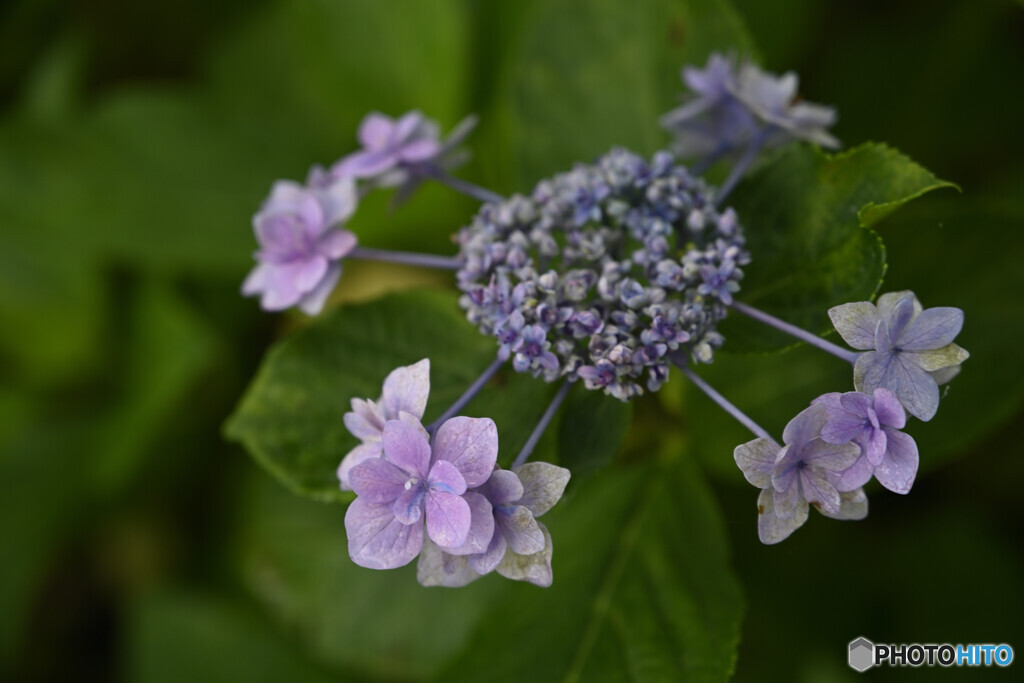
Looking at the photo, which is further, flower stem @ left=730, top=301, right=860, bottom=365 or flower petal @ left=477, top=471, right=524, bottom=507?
flower stem @ left=730, top=301, right=860, bottom=365

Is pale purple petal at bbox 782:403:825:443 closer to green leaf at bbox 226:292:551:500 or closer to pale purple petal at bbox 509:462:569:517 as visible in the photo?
pale purple petal at bbox 509:462:569:517

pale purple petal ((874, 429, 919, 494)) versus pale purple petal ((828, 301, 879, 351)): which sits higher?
pale purple petal ((828, 301, 879, 351))

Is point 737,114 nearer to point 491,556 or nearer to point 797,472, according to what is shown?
point 797,472

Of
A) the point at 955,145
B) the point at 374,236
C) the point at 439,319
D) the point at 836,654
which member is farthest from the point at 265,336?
the point at 955,145

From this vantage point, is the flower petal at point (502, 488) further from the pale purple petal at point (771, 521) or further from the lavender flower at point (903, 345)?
the lavender flower at point (903, 345)

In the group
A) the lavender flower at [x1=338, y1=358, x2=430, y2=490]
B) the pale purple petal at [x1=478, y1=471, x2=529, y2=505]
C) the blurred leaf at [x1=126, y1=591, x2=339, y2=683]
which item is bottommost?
the blurred leaf at [x1=126, y1=591, x2=339, y2=683]

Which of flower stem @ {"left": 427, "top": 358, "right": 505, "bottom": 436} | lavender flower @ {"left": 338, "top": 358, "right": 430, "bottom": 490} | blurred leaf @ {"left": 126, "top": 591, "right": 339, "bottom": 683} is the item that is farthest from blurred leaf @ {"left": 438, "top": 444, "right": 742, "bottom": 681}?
blurred leaf @ {"left": 126, "top": 591, "right": 339, "bottom": 683}

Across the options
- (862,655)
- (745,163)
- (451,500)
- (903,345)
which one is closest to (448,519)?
(451,500)
